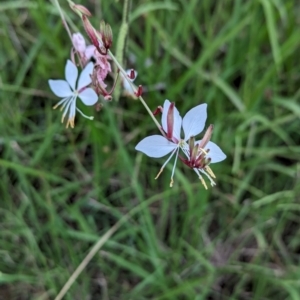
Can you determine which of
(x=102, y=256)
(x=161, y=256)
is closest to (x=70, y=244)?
(x=102, y=256)

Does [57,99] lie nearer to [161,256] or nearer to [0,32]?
[0,32]

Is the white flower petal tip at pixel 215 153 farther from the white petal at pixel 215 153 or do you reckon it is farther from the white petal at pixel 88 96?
the white petal at pixel 88 96

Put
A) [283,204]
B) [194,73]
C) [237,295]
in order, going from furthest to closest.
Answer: [194,73]
[237,295]
[283,204]

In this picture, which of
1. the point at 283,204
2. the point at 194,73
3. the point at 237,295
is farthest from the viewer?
the point at 194,73

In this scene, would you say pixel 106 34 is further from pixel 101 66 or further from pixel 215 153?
pixel 215 153

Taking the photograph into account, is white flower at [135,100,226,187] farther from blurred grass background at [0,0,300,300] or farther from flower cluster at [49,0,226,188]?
blurred grass background at [0,0,300,300]

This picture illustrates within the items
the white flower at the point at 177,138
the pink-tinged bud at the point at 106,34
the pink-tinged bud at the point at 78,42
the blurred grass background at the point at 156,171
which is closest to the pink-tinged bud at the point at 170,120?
the white flower at the point at 177,138

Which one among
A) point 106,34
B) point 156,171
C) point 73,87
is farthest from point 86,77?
point 156,171

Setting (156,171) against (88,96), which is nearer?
(88,96)
